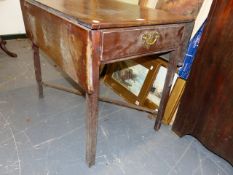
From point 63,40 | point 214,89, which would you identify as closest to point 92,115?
point 63,40

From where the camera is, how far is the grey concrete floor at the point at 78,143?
118cm

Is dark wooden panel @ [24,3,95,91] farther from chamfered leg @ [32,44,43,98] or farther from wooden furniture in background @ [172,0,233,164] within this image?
wooden furniture in background @ [172,0,233,164]

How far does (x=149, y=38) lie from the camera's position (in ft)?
3.17

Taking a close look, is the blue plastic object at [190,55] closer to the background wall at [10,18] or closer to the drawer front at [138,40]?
the drawer front at [138,40]

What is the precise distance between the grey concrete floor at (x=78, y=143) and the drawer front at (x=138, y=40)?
657 millimetres

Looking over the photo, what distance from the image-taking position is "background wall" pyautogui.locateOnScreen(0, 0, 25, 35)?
106 inches

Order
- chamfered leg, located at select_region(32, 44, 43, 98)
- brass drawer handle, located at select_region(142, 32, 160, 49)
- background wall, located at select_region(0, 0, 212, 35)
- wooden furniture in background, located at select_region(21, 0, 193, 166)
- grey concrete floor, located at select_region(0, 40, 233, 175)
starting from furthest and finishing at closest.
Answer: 1. background wall, located at select_region(0, 0, 212, 35)
2. chamfered leg, located at select_region(32, 44, 43, 98)
3. grey concrete floor, located at select_region(0, 40, 233, 175)
4. brass drawer handle, located at select_region(142, 32, 160, 49)
5. wooden furniture in background, located at select_region(21, 0, 193, 166)

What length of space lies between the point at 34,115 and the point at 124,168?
30.5 inches

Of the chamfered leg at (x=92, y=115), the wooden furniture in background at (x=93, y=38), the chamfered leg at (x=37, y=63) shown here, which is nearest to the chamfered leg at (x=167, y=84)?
the wooden furniture in background at (x=93, y=38)

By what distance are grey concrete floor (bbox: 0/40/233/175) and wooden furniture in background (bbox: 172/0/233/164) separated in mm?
157

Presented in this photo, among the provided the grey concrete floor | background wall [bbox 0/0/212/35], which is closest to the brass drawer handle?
the grey concrete floor

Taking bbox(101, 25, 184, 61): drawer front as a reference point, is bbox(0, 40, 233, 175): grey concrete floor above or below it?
below

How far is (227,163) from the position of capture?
1297 mm

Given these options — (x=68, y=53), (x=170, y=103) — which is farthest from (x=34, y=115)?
(x=170, y=103)
